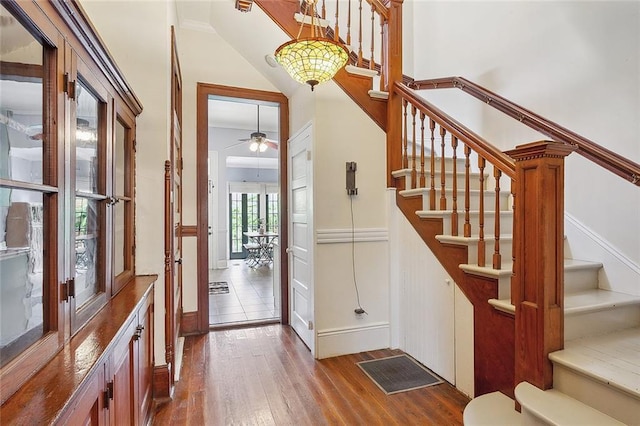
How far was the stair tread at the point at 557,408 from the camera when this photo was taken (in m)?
1.39

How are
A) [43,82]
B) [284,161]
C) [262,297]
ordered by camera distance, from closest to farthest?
[43,82] < [284,161] < [262,297]

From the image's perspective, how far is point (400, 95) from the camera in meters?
3.00

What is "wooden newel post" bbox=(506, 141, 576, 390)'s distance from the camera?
5.27 ft

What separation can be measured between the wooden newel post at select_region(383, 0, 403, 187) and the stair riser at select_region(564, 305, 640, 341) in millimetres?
1665

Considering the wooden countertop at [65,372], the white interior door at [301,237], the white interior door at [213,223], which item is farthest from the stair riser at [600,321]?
the white interior door at [213,223]

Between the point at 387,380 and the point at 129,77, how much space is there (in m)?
2.77

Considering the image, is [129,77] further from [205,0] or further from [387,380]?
[387,380]

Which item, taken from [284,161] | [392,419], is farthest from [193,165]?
[392,419]

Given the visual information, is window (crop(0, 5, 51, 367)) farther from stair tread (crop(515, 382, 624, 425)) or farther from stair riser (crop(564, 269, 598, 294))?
stair riser (crop(564, 269, 598, 294))

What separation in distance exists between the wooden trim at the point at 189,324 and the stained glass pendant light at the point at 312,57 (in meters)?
2.64

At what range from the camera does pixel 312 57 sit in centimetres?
198

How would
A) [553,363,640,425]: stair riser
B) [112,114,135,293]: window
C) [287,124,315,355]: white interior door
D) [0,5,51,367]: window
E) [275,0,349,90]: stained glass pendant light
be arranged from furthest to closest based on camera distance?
[287,124,315,355]: white interior door
[275,0,349,90]: stained glass pendant light
[112,114,135,293]: window
[553,363,640,425]: stair riser
[0,5,51,367]: window

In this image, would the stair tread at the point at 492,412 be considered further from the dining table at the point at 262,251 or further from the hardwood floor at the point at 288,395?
the dining table at the point at 262,251

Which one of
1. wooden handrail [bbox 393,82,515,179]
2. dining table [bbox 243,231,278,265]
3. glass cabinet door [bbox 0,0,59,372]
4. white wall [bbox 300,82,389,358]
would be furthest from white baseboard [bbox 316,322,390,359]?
dining table [bbox 243,231,278,265]
